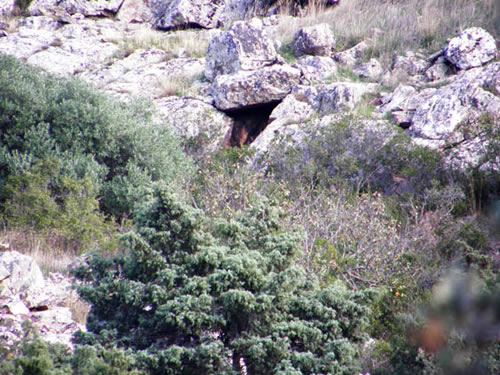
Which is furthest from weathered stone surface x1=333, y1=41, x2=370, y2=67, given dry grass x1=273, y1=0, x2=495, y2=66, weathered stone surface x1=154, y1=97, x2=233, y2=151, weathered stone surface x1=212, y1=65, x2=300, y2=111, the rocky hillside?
weathered stone surface x1=154, y1=97, x2=233, y2=151

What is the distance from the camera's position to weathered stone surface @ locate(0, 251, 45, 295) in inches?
182

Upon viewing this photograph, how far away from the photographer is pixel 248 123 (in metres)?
12.0

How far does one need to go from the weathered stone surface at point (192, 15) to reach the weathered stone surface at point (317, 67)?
20.8ft

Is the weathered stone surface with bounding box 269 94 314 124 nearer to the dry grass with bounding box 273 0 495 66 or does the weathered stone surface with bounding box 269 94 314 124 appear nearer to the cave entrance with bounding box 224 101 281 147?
the cave entrance with bounding box 224 101 281 147

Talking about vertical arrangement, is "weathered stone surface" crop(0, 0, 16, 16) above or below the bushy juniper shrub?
above

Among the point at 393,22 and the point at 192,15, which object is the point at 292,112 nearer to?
the point at 393,22

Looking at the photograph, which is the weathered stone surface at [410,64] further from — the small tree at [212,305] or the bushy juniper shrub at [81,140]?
the small tree at [212,305]

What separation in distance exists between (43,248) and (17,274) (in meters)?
1.44

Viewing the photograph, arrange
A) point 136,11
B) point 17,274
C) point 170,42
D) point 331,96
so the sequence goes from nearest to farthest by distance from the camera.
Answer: point 17,274 → point 331,96 → point 170,42 → point 136,11

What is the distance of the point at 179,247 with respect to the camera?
357cm

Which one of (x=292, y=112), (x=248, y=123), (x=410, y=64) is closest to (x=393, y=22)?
(x=410, y=64)

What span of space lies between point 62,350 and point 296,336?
1512mm

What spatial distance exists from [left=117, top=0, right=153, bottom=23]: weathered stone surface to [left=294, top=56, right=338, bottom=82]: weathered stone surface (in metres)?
9.28

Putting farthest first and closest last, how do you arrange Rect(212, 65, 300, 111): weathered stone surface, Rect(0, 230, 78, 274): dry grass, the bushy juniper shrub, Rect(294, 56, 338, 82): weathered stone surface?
Rect(294, 56, 338, 82): weathered stone surface
Rect(212, 65, 300, 111): weathered stone surface
the bushy juniper shrub
Rect(0, 230, 78, 274): dry grass
